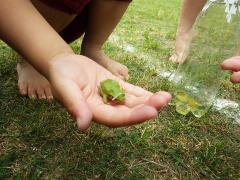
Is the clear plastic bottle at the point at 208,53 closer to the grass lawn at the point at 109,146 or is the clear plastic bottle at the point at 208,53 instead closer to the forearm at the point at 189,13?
the grass lawn at the point at 109,146

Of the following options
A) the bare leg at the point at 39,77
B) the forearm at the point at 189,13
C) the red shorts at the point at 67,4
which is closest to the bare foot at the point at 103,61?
the bare leg at the point at 39,77

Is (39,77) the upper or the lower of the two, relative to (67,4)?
lower

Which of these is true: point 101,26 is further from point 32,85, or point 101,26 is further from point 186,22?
point 186,22

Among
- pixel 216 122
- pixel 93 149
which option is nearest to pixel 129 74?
pixel 216 122

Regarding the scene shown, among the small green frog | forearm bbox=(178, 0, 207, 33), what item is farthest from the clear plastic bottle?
the small green frog

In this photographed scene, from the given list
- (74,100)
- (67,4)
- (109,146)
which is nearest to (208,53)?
(67,4)

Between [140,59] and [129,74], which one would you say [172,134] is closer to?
[129,74]

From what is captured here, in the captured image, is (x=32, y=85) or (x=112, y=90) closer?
(x=112, y=90)
